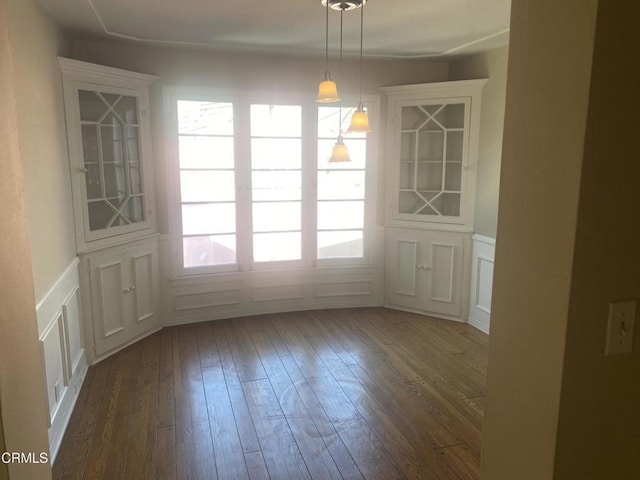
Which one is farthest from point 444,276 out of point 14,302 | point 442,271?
point 14,302

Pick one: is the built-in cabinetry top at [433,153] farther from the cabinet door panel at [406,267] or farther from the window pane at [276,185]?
the window pane at [276,185]

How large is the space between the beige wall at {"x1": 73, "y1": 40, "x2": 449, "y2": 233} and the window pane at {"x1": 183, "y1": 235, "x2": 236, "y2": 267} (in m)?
0.30

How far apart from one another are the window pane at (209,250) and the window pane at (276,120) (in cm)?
113

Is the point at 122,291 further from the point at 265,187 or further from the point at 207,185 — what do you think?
the point at 265,187

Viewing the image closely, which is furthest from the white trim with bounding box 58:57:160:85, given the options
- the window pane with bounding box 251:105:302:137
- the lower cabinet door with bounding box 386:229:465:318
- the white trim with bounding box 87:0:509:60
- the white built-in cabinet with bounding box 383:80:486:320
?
the lower cabinet door with bounding box 386:229:465:318

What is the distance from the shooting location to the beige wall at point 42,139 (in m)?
2.54

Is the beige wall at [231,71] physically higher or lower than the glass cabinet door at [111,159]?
higher

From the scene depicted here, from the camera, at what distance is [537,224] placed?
1.09 metres

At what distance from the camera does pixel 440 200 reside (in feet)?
15.8

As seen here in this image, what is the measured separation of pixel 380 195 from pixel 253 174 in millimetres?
1414

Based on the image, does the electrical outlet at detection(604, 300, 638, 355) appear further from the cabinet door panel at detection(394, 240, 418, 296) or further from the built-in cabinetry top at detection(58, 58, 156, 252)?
the cabinet door panel at detection(394, 240, 418, 296)

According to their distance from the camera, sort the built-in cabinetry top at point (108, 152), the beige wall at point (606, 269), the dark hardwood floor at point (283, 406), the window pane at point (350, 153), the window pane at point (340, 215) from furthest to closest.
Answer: the window pane at point (340, 215), the window pane at point (350, 153), the built-in cabinetry top at point (108, 152), the dark hardwood floor at point (283, 406), the beige wall at point (606, 269)

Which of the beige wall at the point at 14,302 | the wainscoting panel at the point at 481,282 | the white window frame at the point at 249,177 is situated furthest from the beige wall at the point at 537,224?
the white window frame at the point at 249,177

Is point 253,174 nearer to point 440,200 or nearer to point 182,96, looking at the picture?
point 182,96
